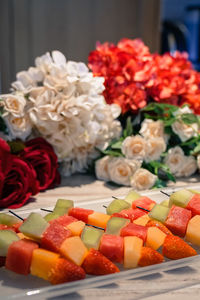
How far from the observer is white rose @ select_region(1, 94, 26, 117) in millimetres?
1128

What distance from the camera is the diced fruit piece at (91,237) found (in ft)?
2.40

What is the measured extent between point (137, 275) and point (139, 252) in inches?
2.3

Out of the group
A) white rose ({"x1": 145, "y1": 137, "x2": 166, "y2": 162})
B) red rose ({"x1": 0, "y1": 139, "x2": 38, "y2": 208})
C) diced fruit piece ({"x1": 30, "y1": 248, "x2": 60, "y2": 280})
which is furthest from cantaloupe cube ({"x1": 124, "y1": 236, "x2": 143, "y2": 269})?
white rose ({"x1": 145, "y1": 137, "x2": 166, "y2": 162})

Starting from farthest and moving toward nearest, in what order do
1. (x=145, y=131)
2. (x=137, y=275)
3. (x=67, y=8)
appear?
(x=67, y=8) → (x=145, y=131) → (x=137, y=275)

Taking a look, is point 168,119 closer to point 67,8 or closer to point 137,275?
point 137,275

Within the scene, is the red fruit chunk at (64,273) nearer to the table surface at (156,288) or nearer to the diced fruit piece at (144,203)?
the table surface at (156,288)

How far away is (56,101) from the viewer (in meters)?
1.14

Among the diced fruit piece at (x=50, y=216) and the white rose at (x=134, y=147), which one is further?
the white rose at (x=134, y=147)

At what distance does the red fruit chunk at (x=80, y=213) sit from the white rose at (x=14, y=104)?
357 mm

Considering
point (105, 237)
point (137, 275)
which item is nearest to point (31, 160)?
point (105, 237)

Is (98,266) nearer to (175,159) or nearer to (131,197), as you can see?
(131,197)

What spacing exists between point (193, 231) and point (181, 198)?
136 millimetres

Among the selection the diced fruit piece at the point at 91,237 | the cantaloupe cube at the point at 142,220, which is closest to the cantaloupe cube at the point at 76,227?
the diced fruit piece at the point at 91,237

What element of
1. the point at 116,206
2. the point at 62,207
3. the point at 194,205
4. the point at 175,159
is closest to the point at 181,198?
the point at 194,205
